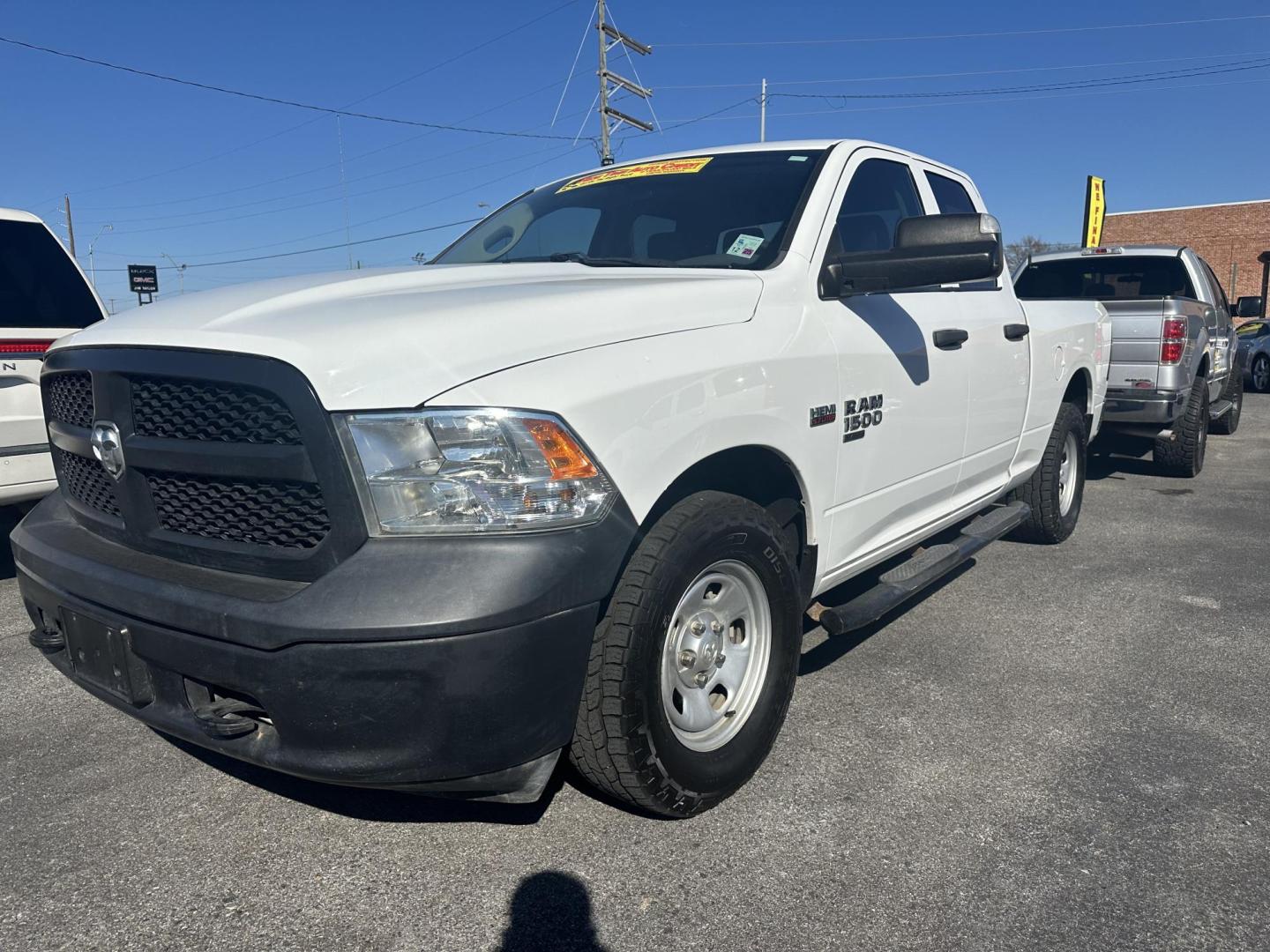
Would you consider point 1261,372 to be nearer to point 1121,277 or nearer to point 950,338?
point 1121,277

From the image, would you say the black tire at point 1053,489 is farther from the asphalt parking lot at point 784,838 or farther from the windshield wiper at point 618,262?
the windshield wiper at point 618,262

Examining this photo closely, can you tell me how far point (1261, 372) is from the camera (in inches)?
706

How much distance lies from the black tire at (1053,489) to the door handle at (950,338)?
173 centimetres

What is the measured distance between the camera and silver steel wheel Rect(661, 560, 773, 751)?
2510 mm

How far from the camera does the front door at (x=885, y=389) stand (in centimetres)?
305

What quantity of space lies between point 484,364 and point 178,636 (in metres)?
0.89

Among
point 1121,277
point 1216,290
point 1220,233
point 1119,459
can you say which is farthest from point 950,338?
point 1220,233

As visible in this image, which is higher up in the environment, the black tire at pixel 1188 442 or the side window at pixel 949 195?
the side window at pixel 949 195

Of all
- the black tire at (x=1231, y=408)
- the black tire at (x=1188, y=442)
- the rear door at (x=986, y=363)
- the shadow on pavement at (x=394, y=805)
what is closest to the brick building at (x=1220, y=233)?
the black tire at (x=1231, y=408)

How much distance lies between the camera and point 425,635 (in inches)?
72.8

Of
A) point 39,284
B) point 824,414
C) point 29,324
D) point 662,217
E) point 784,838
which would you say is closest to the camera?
point 784,838

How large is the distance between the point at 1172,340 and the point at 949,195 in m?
3.62

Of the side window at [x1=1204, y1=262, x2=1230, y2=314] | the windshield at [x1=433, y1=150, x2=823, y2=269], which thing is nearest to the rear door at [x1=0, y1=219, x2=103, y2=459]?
the windshield at [x1=433, y1=150, x2=823, y2=269]

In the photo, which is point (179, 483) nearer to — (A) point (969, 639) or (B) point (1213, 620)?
(A) point (969, 639)
